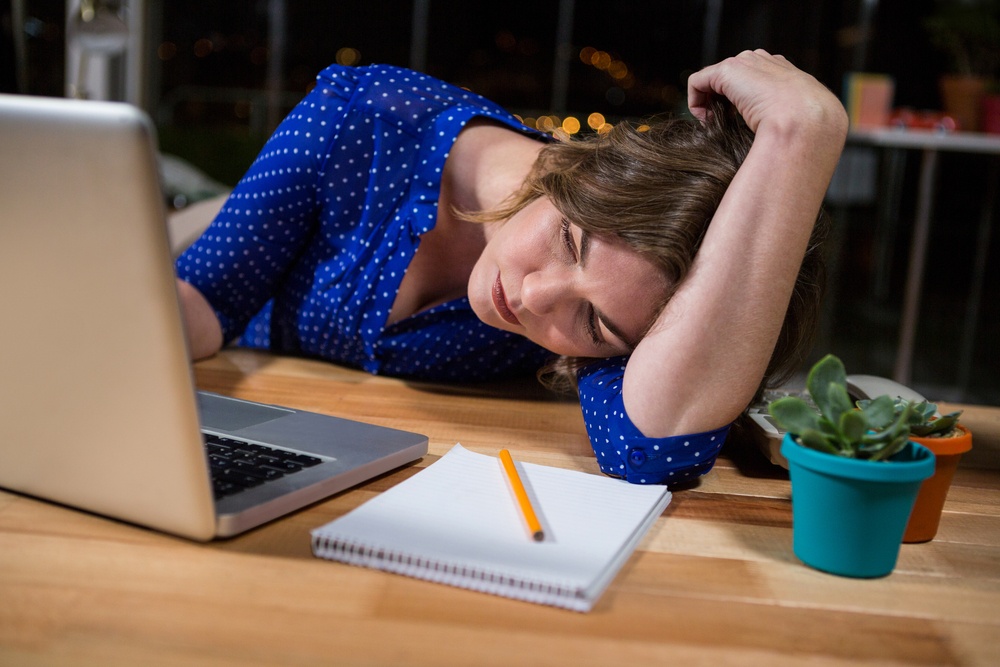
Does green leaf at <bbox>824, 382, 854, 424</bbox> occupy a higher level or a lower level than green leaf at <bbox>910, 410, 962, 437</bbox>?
higher

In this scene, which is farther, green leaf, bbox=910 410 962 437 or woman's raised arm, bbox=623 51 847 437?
woman's raised arm, bbox=623 51 847 437

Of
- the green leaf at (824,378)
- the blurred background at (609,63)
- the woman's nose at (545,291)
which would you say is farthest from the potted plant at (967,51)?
the green leaf at (824,378)

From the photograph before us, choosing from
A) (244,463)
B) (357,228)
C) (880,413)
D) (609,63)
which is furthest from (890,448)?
(609,63)

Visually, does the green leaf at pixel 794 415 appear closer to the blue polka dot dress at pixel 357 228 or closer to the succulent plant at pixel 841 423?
the succulent plant at pixel 841 423

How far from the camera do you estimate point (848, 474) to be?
62 cm

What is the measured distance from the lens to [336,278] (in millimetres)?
1289

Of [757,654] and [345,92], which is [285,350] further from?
[757,654]

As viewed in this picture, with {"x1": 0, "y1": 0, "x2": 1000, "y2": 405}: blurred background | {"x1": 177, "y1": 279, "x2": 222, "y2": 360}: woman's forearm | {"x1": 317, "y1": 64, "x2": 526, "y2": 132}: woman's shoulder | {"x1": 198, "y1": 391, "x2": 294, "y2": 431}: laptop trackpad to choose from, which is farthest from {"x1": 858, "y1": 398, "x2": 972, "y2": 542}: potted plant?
{"x1": 0, "y1": 0, "x2": 1000, "y2": 405}: blurred background

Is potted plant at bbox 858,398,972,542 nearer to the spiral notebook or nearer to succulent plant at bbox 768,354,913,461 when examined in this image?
succulent plant at bbox 768,354,913,461

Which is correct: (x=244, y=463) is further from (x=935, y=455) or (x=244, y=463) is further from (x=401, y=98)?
(x=401, y=98)

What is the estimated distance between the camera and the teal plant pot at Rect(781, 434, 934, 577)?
0.62 meters

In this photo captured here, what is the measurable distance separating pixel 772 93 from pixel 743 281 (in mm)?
203

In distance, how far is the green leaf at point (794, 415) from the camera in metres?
0.64

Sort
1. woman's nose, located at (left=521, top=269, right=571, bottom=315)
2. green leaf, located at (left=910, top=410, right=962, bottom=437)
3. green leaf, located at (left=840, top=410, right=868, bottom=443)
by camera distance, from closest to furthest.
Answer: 1. green leaf, located at (left=840, top=410, right=868, bottom=443)
2. green leaf, located at (left=910, top=410, right=962, bottom=437)
3. woman's nose, located at (left=521, top=269, right=571, bottom=315)
